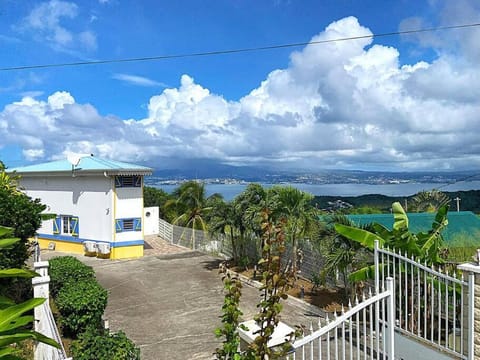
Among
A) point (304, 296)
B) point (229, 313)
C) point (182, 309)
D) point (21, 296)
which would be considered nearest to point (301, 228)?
point (304, 296)

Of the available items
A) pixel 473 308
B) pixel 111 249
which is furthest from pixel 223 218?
pixel 473 308

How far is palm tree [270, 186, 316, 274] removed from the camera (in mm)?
11547

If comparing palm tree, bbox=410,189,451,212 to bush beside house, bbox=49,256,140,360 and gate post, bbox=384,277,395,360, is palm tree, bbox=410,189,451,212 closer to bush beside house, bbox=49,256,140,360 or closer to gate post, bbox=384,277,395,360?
gate post, bbox=384,277,395,360

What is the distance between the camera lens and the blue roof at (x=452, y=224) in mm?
11540

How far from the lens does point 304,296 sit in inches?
434

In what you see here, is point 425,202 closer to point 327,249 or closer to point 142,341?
point 327,249

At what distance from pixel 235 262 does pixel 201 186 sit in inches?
264

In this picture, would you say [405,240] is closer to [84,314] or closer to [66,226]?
[84,314]

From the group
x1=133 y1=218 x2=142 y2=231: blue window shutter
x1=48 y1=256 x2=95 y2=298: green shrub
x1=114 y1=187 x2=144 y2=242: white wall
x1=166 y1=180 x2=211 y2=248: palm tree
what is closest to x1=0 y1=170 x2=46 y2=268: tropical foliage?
x1=48 y1=256 x2=95 y2=298: green shrub

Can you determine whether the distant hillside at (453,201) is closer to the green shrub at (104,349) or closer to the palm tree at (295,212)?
the palm tree at (295,212)

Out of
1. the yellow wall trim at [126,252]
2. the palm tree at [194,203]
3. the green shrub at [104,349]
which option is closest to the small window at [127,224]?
the yellow wall trim at [126,252]

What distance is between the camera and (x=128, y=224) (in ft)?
59.3

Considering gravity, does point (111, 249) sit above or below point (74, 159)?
below

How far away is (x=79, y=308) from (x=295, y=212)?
6681 millimetres
